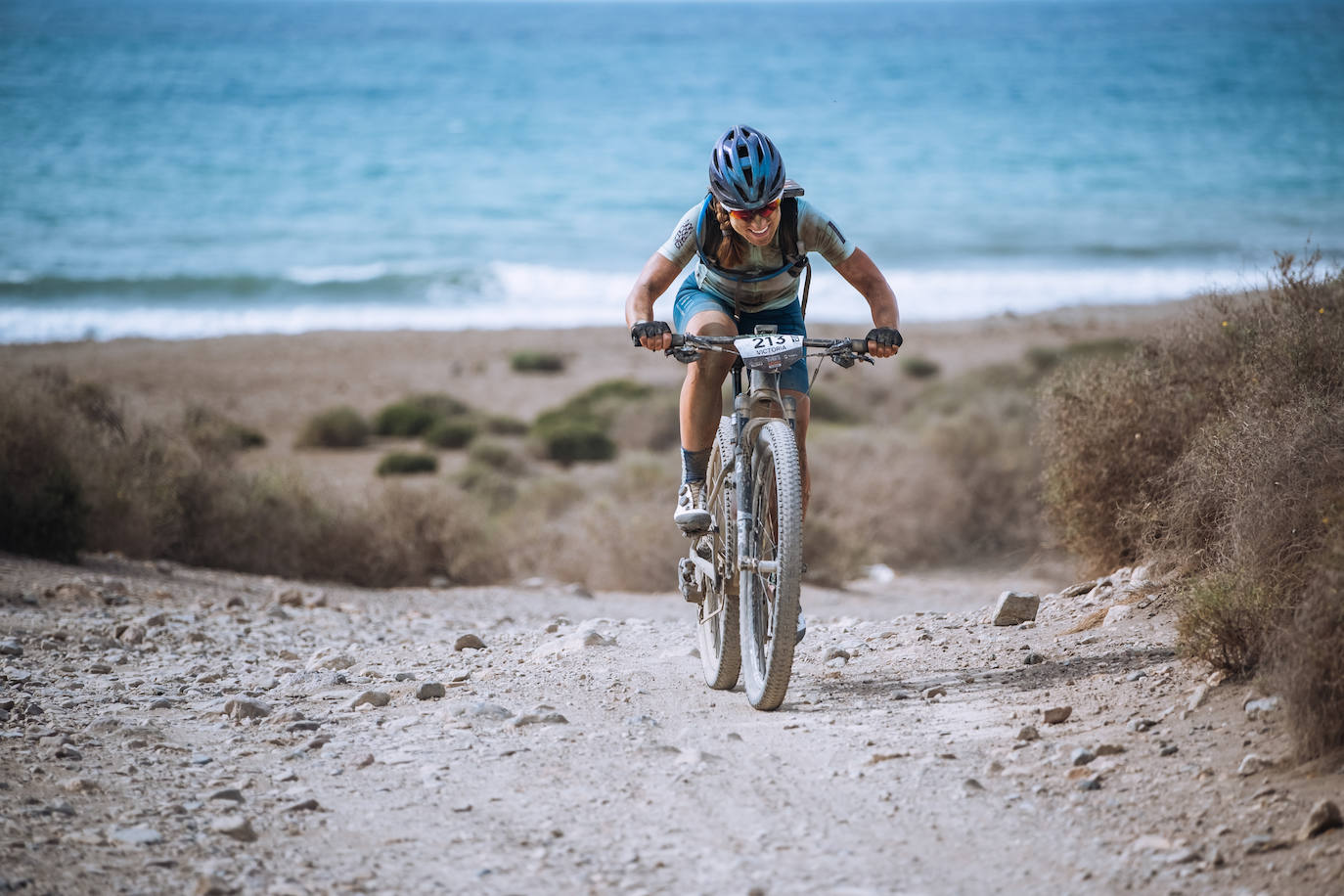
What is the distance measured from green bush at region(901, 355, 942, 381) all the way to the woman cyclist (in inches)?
670

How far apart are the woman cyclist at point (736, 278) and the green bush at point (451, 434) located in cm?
1319

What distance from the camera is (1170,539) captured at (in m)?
5.85

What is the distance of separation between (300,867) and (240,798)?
0.64m

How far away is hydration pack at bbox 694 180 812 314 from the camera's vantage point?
4875 millimetres

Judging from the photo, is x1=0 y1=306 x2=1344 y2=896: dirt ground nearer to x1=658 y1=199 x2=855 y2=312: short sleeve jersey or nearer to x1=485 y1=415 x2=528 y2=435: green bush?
x1=658 y1=199 x2=855 y2=312: short sleeve jersey

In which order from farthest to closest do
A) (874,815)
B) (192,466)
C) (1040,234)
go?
(1040,234), (192,466), (874,815)

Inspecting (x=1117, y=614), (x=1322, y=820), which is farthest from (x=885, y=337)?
(x=1322, y=820)

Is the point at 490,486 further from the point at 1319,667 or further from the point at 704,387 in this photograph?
the point at 1319,667

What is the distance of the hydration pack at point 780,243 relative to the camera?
488 cm

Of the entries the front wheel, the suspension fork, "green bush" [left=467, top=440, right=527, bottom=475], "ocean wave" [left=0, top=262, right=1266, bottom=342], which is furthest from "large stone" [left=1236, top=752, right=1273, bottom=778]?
"ocean wave" [left=0, top=262, right=1266, bottom=342]

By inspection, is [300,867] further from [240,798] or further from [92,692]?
[92,692]

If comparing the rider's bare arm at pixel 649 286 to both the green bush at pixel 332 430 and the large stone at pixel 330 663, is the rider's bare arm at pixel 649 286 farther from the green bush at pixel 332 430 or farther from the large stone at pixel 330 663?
the green bush at pixel 332 430

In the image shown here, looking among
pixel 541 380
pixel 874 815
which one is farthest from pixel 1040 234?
pixel 874 815

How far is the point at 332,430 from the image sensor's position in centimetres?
1792
